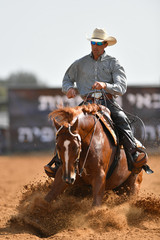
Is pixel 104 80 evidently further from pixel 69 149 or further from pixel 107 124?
pixel 69 149

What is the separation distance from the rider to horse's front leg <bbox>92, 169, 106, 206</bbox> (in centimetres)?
64

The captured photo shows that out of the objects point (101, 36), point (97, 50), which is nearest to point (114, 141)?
point (97, 50)

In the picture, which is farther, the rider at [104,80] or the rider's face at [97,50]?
the rider's face at [97,50]

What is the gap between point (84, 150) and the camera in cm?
482

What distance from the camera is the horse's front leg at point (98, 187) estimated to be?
4.84 m

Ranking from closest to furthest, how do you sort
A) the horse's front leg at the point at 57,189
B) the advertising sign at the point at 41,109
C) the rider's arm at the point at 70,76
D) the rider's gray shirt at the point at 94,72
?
1. the horse's front leg at the point at 57,189
2. the rider's gray shirt at the point at 94,72
3. the rider's arm at the point at 70,76
4. the advertising sign at the point at 41,109

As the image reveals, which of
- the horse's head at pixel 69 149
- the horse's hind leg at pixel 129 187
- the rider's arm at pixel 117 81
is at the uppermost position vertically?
the rider's arm at pixel 117 81

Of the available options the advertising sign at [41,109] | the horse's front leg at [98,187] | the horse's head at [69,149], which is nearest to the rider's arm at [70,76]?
the horse's head at [69,149]

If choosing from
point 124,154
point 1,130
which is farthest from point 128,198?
point 1,130

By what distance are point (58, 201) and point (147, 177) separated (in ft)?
15.9

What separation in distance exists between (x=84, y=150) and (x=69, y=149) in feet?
1.41

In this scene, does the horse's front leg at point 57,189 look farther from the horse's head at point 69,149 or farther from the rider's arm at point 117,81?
the rider's arm at point 117,81

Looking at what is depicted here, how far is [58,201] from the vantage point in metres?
5.09

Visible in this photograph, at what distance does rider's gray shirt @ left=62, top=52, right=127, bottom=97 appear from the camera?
556 centimetres
